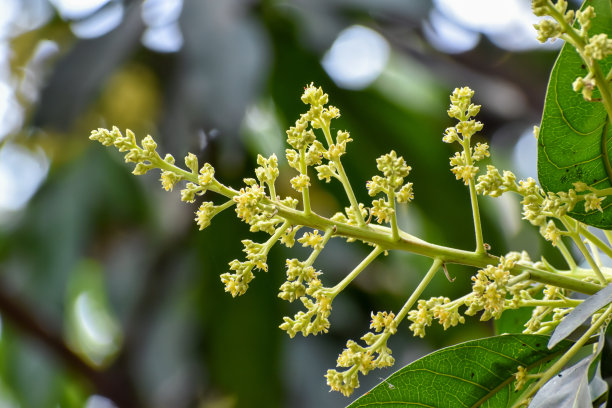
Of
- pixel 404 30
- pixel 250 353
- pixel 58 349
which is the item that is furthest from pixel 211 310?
pixel 404 30

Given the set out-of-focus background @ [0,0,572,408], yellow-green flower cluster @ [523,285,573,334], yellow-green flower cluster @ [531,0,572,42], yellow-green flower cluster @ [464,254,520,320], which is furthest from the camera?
out-of-focus background @ [0,0,572,408]

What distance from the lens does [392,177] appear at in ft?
2.28

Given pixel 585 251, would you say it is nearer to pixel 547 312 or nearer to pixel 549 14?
pixel 547 312

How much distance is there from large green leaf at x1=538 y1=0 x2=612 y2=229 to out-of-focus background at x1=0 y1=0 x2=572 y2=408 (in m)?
1.39

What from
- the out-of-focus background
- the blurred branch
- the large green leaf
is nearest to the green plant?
the large green leaf

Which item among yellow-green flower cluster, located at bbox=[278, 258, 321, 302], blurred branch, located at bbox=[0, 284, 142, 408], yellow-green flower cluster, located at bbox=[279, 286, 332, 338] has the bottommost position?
blurred branch, located at bbox=[0, 284, 142, 408]

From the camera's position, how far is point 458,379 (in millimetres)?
821

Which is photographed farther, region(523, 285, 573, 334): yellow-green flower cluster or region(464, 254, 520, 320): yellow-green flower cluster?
region(523, 285, 573, 334): yellow-green flower cluster

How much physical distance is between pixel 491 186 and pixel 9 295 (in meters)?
2.42

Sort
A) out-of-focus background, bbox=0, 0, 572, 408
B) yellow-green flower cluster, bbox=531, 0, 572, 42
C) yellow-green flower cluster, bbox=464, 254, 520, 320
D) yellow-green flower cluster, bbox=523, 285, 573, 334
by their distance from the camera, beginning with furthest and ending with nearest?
out-of-focus background, bbox=0, 0, 572, 408, yellow-green flower cluster, bbox=523, 285, 573, 334, yellow-green flower cluster, bbox=464, 254, 520, 320, yellow-green flower cluster, bbox=531, 0, 572, 42

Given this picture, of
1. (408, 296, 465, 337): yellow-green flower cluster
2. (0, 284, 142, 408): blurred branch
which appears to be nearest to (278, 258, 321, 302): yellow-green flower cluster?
(408, 296, 465, 337): yellow-green flower cluster

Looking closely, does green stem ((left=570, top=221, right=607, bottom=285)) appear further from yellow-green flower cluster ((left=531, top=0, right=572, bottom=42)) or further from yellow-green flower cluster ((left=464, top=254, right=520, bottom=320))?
yellow-green flower cluster ((left=531, top=0, right=572, bottom=42))

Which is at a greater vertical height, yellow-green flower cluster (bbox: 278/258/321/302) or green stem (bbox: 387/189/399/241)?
green stem (bbox: 387/189/399/241)

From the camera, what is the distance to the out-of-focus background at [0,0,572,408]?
245 cm
